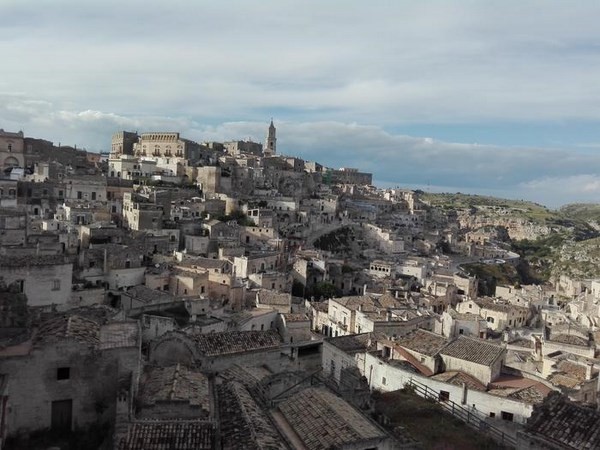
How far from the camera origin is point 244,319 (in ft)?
97.9

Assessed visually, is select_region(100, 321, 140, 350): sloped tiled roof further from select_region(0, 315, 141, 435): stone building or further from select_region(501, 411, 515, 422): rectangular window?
select_region(501, 411, 515, 422): rectangular window

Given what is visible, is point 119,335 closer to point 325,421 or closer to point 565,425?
point 325,421

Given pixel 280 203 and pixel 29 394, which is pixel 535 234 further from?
pixel 29 394

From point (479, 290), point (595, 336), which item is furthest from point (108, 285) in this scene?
point (479, 290)

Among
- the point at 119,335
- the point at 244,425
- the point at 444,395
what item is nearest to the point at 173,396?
the point at 244,425

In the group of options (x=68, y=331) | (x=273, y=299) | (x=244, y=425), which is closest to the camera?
(x=244, y=425)

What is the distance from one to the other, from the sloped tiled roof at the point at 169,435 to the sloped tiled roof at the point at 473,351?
13505 mm

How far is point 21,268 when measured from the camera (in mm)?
24266

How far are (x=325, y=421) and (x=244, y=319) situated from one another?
53.2ft

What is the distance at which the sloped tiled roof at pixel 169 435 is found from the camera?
12.6 m

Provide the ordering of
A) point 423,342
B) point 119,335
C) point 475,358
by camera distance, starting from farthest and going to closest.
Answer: point 423,342 < point 475,358 < point 119,335

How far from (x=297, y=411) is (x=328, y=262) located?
128 ft

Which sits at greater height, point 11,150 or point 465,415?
point 11,150

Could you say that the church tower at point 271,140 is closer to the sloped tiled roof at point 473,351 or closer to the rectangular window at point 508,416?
the sloped tiled roof at point 473,351
